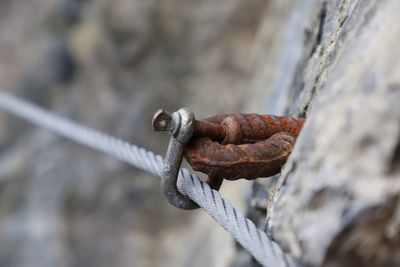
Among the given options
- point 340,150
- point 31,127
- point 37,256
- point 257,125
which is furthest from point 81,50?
point 340,150

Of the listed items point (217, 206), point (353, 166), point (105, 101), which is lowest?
point (105, 101)

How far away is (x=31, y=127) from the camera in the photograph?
2402 millimetres

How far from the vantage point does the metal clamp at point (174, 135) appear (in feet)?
2.00

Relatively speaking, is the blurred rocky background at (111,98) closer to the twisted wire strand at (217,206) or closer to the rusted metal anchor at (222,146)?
the twisted wire strand at (217,206)

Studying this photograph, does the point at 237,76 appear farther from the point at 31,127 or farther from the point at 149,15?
the point at 31,127

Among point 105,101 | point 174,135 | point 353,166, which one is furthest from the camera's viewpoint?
point 105,101

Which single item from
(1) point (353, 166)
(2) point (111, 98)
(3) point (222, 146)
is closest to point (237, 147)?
(3) point (222, 146)

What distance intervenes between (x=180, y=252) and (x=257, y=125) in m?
1.59

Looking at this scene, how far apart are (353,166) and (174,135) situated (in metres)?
0.22

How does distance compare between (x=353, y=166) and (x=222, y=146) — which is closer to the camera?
(x=353, y=166)

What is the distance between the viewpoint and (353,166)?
0.47 metres

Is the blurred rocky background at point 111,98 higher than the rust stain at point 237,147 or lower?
lower

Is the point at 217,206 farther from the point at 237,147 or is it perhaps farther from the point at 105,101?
the point at 105,101

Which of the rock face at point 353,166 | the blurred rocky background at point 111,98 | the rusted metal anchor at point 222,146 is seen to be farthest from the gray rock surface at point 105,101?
the rock face at point 353,166
